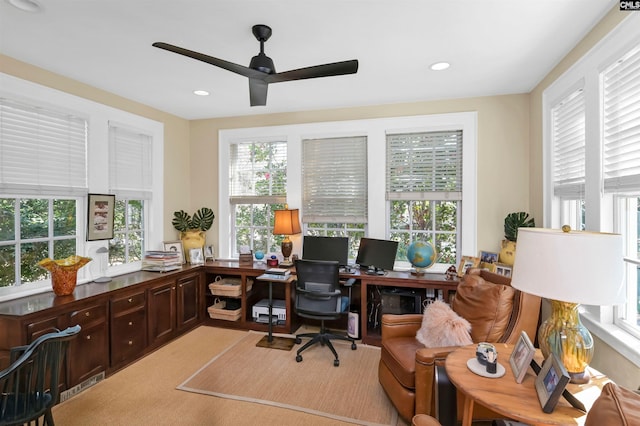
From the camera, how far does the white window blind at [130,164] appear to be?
341 cm

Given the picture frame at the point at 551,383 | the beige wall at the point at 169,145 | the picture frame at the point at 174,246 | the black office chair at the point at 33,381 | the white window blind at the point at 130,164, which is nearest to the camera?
the picture frame at the point at 551,383

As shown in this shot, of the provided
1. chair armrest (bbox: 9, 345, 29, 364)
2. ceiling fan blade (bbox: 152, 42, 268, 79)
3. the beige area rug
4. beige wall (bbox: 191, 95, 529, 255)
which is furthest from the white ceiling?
the beige area rug

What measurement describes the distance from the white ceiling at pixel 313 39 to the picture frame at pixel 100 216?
1.14 m

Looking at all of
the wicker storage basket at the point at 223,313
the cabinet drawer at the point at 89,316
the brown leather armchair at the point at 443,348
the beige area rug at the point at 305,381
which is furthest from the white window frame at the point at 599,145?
the cabinet drawer at the point at 89,316

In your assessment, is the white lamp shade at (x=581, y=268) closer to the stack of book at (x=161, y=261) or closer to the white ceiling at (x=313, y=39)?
the white ceiling at (x=313, y=39)

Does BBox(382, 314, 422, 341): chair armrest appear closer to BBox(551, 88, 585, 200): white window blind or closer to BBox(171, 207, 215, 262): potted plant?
→ BBox(551, 88, 585, 200): white window blind

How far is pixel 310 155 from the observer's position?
4.05 m

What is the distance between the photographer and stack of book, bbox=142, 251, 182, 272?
3.57 metres

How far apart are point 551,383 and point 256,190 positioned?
3661 mm

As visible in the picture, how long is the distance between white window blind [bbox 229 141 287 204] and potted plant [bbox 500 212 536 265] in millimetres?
2583

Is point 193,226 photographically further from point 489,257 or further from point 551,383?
point 551,383

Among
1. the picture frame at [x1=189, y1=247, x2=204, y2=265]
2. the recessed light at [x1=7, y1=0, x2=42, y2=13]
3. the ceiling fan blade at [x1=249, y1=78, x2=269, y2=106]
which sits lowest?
the picture frame at [x1=189, y1=247, x2=204, y2=265]

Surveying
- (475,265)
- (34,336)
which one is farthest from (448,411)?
(34,336)

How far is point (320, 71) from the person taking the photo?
1.94 meters
